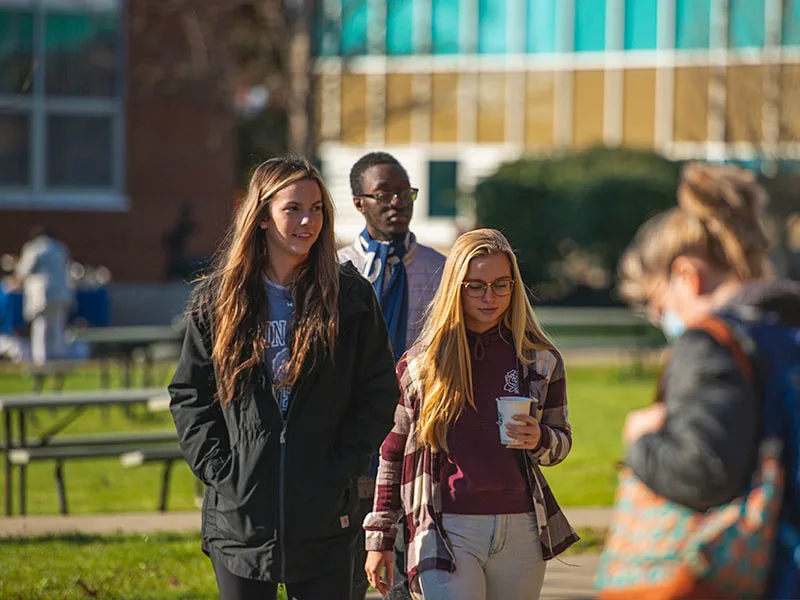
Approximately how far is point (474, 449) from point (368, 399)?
0.38m

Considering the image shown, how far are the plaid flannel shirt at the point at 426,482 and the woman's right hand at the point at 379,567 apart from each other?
0.02 m

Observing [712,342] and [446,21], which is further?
[446,21]

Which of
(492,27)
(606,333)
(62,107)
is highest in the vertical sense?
(492,27)

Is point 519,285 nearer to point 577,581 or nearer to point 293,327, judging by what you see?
point 293,327

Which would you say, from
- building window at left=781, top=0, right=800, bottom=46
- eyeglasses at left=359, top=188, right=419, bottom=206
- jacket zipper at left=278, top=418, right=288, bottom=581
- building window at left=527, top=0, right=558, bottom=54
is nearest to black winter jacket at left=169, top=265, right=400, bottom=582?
jacket zipper at left=278, top=418, right=288, bottom=581

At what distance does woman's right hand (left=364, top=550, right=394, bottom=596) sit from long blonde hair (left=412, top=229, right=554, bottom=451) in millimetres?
394

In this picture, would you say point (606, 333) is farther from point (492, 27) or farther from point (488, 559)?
point (488, 559)

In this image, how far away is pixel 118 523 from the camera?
9023mm

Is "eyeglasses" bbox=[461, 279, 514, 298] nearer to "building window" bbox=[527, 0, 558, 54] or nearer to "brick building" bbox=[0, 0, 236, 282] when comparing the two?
"brick building" bbox=[0, 0, 236, 282]

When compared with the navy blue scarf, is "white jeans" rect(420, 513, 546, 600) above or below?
below

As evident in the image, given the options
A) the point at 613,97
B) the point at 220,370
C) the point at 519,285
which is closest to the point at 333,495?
the point at 220,370

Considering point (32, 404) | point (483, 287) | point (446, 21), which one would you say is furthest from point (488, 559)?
point (446, 21)

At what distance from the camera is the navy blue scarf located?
5.50 m

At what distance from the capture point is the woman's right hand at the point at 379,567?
4535mm
